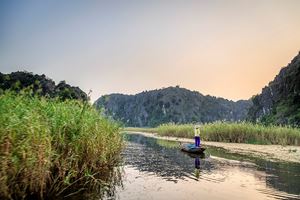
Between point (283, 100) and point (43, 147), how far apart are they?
80.4 m

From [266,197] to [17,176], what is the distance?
24.5ft

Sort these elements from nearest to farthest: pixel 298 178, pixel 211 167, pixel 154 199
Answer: pixel 154 199 < pixel 298 178 < pixel 211 167

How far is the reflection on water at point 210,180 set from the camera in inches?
469

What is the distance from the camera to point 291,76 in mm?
83812

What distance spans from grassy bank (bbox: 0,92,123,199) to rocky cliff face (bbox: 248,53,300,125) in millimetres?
56660

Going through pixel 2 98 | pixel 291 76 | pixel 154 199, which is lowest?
pixel 154 199

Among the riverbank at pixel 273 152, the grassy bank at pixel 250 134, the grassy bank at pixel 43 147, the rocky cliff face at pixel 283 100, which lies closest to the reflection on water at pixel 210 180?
the grassy bank at pixel 43 147

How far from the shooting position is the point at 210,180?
1463 cm

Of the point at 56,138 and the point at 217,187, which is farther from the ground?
the point at 56,138

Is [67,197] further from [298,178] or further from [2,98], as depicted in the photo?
[298,178]

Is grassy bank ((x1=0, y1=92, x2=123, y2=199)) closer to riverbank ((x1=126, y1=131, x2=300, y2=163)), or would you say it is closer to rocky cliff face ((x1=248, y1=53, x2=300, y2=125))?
riverbank ((x1=126, y1=131, x2=300, y2=163))

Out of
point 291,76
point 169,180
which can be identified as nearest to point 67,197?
point 169,180

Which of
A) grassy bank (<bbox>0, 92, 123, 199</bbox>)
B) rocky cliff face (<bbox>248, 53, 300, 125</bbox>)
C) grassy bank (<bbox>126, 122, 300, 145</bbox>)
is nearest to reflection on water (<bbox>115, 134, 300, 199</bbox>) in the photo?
grassy bank (<bbox>0, 92, 123, 199</bbox>)

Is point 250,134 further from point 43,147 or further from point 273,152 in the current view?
point 43,147
